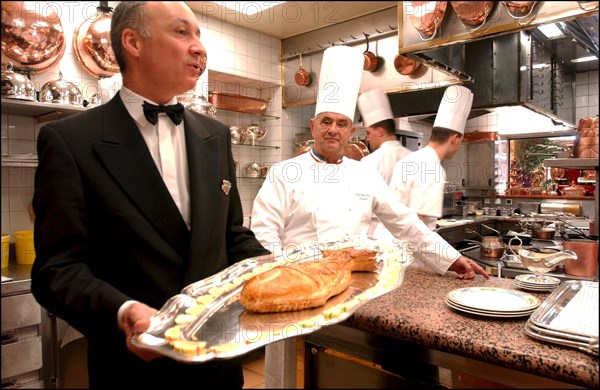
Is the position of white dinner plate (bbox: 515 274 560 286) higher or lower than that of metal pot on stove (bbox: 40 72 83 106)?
lower

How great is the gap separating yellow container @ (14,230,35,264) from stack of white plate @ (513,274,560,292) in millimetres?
1229

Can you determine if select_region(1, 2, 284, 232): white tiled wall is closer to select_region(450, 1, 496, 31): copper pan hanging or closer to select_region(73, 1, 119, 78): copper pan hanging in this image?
select_region(73, 1, 119, 78): copper pan hanging

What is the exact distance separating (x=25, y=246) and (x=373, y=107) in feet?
2.19

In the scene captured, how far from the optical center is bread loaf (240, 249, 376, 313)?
2.31 ft

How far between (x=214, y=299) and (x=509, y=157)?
0.73 metres

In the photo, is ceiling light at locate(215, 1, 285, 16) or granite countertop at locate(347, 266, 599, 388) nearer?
ceiling light at locate(215, 1, 285, 16)

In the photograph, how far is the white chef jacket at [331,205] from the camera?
3.00 ft

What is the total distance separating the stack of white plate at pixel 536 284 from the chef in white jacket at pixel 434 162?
0.50 metres

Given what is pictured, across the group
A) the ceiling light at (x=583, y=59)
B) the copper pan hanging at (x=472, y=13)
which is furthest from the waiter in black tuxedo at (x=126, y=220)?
the ceiling light at (x=583, y=59)

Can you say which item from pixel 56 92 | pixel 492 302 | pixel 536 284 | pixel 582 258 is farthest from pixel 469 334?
pixel 56 92

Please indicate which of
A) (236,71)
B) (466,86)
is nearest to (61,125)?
(236,71)

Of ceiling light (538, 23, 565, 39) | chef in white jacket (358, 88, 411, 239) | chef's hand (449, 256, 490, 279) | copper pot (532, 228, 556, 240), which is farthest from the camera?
copper pot (532, 228, 556, 240)

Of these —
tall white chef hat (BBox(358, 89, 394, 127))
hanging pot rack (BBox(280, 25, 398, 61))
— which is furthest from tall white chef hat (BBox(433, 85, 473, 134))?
hanging pot rack (BBox(280, 25, 398, 61))

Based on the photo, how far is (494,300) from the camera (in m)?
1.06
